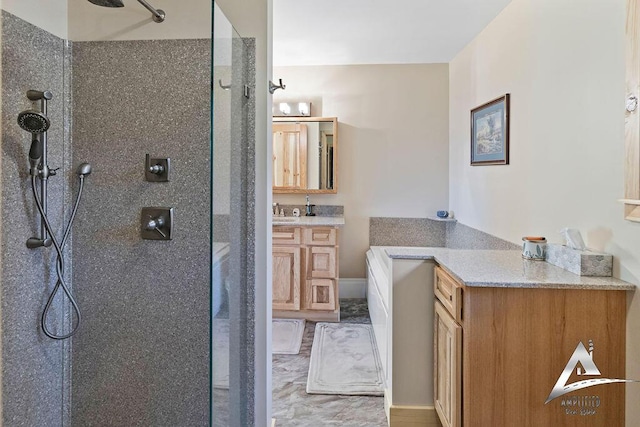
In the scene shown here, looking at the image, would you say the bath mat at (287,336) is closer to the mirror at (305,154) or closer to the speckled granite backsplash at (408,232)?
the speckled granite backsplash at (408,232)

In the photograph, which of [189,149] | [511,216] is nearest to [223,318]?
[189,149]

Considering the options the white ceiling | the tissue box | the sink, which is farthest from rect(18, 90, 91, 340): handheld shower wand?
the sink

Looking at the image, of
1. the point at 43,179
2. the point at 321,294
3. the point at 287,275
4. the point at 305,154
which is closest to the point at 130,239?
the point at 43,179

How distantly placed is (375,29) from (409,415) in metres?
2.94

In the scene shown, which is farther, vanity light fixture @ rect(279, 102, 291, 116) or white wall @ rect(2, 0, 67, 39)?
vanity light fixture @ rect(279, 102, 291, 116)

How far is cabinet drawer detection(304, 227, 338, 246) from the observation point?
3.77 m

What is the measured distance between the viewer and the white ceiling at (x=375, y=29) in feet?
9.54

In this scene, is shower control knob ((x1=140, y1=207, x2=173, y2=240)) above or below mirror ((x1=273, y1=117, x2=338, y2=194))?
below

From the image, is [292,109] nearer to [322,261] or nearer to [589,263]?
[322,261]

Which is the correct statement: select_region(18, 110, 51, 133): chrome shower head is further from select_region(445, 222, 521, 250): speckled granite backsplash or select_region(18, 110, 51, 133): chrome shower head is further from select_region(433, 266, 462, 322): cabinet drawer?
select_region(445, 222, 521, 250): speckled granite backsplash

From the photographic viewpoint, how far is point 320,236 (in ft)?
12.4

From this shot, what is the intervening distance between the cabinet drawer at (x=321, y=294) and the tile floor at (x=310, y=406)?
0.90 metres

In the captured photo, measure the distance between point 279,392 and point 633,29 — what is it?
8.42 feet

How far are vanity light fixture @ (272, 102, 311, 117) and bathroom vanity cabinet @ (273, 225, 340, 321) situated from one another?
54.2 inches
